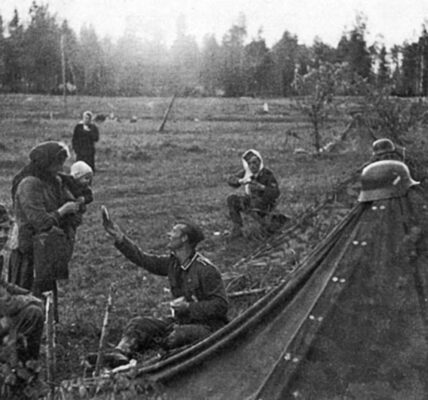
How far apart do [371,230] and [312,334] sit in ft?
2.24

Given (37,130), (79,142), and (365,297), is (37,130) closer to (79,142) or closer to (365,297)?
(79,142)

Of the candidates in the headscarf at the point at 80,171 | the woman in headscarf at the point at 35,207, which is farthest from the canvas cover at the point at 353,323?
the headscarf at the point at 80,171

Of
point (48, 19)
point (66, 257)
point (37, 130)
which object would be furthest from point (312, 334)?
point (48, 19)

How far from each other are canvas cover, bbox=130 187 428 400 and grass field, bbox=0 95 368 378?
69.5 inches

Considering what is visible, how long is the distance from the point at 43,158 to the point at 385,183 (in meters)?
3.19

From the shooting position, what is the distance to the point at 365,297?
4.46 metres

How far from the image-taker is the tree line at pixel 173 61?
52156mm

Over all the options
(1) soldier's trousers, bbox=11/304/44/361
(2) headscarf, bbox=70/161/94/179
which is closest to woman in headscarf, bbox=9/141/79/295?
(2) headscarf, bbox=70/161/94/179

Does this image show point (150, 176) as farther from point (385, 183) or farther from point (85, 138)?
point (385, 183)

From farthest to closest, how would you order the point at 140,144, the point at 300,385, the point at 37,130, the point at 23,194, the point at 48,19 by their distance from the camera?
the point at 48,19
the point at 37,130
the point at 140,144
the point at 23,194
the point at 300,385

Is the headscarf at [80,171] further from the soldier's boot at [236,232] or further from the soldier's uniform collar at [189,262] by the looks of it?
the soldier's boot at [236,232]

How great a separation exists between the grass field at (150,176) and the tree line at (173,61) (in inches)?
368

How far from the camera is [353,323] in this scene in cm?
444

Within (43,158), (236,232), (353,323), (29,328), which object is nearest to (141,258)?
(43,158)
